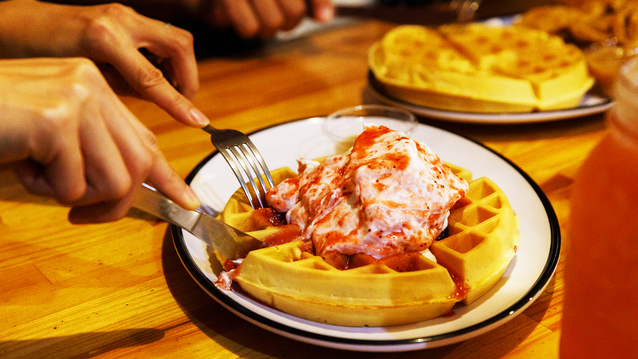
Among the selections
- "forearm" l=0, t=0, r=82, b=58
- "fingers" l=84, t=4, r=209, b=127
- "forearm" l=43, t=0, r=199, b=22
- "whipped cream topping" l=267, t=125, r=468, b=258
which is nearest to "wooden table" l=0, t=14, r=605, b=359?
"whipped cream topping" l=267, t=125, r=468, b=258

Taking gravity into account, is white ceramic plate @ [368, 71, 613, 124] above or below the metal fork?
below

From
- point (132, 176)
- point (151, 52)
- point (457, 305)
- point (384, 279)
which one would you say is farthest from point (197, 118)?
point (457, 305)

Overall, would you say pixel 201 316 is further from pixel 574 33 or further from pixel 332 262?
pixel 574 33

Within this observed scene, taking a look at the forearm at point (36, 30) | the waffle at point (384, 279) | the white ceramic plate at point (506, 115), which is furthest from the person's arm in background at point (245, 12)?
the waffle at point (384, 279)

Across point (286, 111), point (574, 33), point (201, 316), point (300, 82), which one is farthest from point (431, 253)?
point (574, 33)

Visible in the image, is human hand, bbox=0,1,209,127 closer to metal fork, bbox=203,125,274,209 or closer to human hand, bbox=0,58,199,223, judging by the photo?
metal fork, bbox=203,125,274,209

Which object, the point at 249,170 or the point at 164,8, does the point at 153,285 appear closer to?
the point at 249,170

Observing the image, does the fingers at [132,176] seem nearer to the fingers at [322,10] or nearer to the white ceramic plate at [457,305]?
the white ceramic plate at [457,305]
